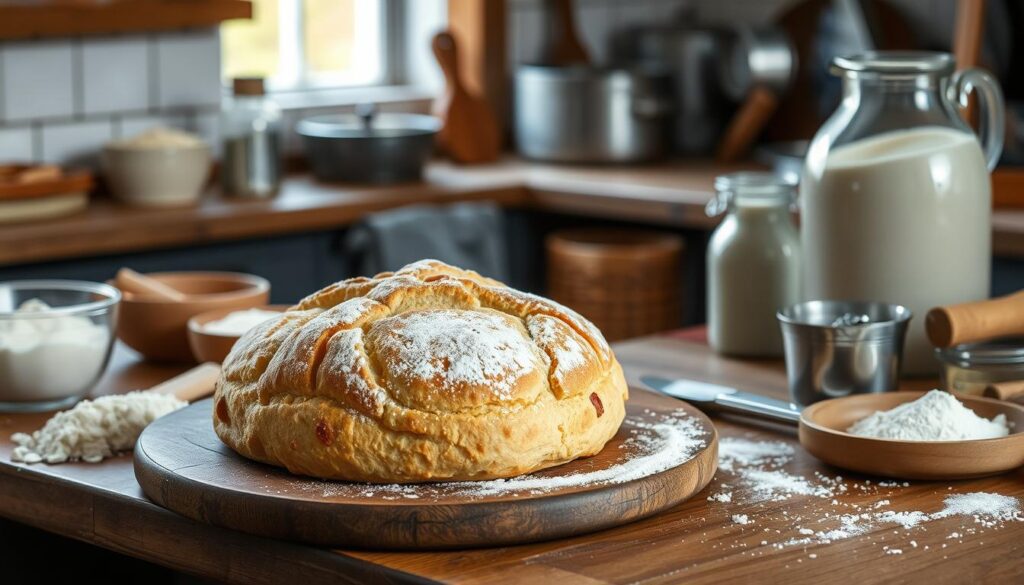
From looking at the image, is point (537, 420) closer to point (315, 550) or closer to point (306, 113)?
point (315, 550)

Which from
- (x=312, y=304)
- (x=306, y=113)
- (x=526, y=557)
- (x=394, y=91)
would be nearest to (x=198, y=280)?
(x=312, y=304)

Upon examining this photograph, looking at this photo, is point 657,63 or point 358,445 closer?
point 358,445

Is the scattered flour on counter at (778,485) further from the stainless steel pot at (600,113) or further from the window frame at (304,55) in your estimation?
the window frame at (304,55)

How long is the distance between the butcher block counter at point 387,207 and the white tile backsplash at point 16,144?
18cm

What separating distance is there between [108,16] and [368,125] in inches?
24.9

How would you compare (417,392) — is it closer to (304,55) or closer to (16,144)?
(16,144)

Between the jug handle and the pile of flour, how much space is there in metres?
0.42

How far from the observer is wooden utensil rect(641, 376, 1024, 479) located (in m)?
1.15

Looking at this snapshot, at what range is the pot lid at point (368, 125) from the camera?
3.24 m

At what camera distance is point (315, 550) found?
100 centimetres

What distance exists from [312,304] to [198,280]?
56cm

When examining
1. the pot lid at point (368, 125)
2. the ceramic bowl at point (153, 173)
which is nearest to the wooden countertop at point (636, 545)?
the ceramic bowl at point (153, 173)

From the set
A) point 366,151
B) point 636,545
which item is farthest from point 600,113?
point 636,545

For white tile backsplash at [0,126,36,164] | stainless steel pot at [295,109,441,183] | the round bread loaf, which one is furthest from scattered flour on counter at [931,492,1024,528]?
white tile backsplash at [0,126,36,164]
